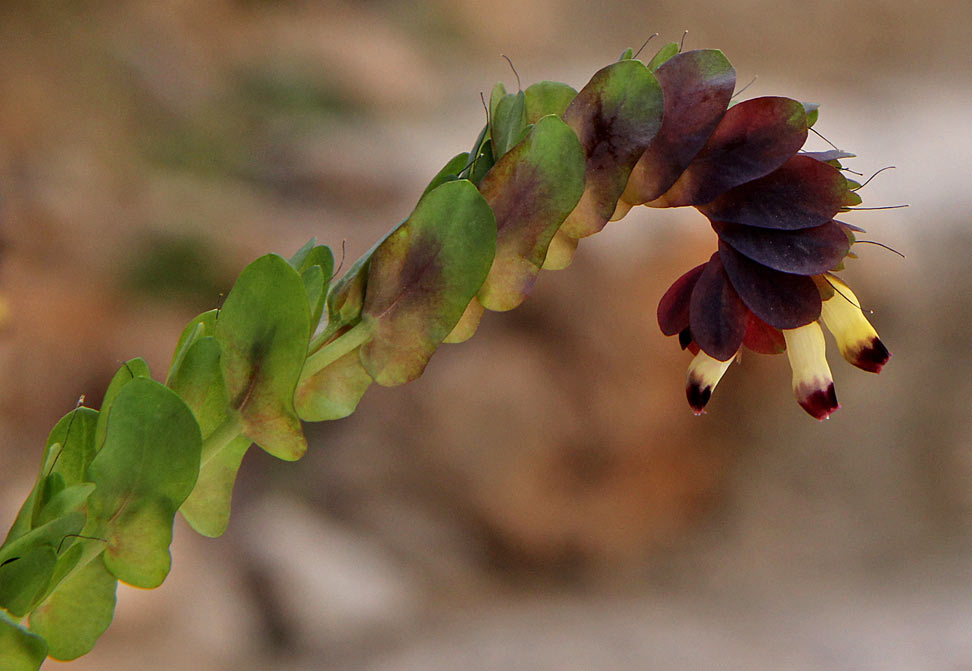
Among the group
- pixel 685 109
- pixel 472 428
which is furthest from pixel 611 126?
pixel 472 428

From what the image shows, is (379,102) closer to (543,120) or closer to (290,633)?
(290,633)

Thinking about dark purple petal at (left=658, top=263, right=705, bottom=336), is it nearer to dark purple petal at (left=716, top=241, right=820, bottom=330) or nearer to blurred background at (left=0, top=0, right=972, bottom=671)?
dark purple petal at (left=716, top=241, right=820, bottom=330)

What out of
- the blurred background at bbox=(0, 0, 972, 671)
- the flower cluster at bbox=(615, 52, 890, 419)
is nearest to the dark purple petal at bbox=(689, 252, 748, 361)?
the flower cluster at bbox=(615, 52, 890, 419)

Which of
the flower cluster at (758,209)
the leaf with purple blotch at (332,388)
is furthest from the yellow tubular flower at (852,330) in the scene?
the leaf with purple blotch at (332,388)

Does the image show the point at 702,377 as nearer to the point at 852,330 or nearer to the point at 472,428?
the point at 852,330

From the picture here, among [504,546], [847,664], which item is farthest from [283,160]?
[847,664]

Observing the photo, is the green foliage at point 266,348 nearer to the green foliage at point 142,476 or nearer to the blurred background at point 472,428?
the green foliage at point 142,476
